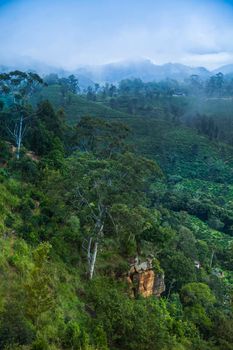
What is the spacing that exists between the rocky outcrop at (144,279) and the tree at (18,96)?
13.0 metres

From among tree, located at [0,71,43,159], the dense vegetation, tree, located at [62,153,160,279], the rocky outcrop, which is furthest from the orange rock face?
tree, located at [0,71,43,159]

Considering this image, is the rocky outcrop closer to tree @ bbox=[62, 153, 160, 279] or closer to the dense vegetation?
the dense vegetation

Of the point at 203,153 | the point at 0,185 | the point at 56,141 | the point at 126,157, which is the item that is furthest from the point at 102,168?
the point at 203,153

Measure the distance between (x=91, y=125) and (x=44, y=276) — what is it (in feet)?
63.4

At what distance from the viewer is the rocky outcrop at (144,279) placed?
19812mm

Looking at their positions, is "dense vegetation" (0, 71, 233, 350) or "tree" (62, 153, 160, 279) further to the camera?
"tree" (62, 153, 160, 279)

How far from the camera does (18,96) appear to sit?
2933 cm

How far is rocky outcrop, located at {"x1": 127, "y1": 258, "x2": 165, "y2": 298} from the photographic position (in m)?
19.8

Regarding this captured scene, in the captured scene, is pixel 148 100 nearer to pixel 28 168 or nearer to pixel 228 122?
pixel 228 122

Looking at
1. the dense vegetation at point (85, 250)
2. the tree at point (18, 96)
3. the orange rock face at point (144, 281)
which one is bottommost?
the orange rock face at point (144, 281)

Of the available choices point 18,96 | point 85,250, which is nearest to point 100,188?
point 85,250

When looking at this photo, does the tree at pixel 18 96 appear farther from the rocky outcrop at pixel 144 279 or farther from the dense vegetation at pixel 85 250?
the rocky outcrop at pixel 144 279

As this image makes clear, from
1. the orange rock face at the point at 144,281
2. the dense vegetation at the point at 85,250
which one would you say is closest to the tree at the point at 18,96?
the dense vegetation at the point at 85,250

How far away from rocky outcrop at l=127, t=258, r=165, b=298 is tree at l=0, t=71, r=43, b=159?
13.0m
